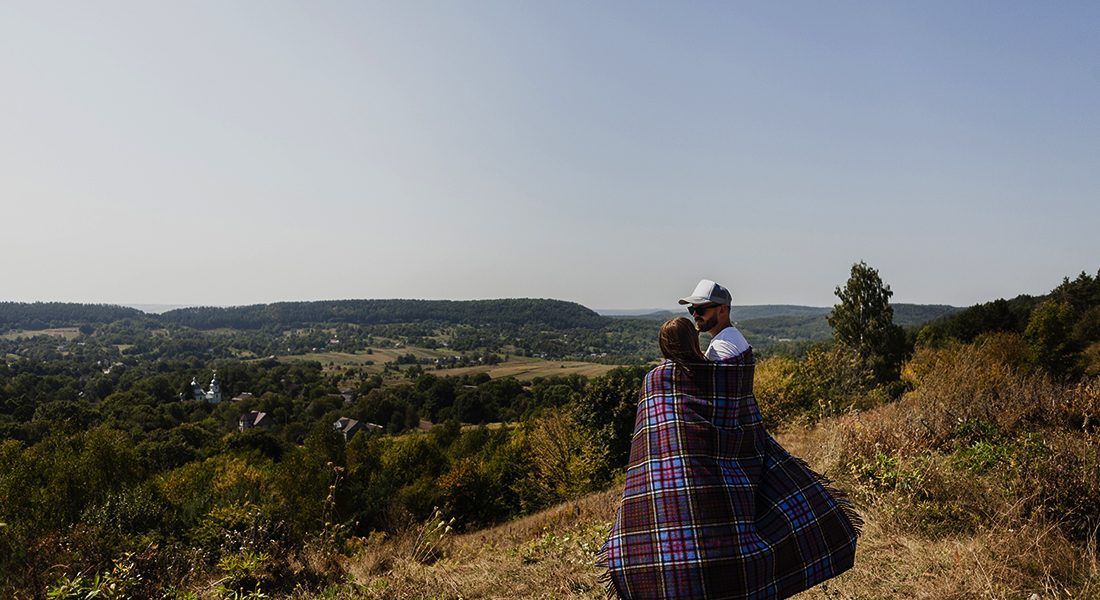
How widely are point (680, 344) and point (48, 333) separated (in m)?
247

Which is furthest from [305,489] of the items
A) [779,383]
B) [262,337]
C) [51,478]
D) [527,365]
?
[262,337]

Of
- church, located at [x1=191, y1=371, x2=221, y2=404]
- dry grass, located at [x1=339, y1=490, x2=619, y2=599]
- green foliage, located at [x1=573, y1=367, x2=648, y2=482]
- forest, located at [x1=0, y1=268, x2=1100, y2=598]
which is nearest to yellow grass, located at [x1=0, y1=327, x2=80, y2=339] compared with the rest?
forest, located at [x1=0, y1=268, x2=1100, y2=598]

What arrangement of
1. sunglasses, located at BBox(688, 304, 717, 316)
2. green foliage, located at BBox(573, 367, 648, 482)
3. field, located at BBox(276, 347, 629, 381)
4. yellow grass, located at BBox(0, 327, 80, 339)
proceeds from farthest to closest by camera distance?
yellow grass, located at BBox(0, 327, 80, 339)
field, located at BBox(276, 347, 629, 381)
green foliage, located at BBox(573, 367, 648, 482)
sunglasses, located at BBox(688, 304, 717, 316)

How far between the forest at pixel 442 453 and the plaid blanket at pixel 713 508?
2448 millimetres

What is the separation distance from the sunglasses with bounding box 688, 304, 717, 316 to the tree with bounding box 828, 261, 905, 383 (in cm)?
→ 2943

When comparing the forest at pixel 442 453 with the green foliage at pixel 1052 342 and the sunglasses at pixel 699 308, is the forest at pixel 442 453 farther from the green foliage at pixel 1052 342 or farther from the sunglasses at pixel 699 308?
the sunglasses at pixel 699 308

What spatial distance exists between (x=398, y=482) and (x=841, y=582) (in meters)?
34.1

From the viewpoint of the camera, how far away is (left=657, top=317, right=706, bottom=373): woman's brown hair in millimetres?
2658

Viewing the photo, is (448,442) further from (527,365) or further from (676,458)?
(527,365)

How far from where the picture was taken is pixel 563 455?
26922 mm

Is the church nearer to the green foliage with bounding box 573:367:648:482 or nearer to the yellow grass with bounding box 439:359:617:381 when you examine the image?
the yellow grass with bounding box 439:359:617:381

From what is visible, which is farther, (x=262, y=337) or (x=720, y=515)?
(x=262, y=337)

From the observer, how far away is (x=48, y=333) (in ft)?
590

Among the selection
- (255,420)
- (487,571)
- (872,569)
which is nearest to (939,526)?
(872,569)
